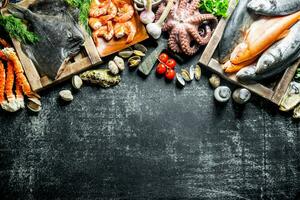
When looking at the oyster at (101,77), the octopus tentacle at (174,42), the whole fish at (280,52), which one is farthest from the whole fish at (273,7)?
the oyster at (101,77)

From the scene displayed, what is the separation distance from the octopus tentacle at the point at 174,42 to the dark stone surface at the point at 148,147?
310 millimetres

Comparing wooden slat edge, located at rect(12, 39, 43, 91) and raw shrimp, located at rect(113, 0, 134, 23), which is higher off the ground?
raw shrimp, located at rect(113, 0, 134, 23)

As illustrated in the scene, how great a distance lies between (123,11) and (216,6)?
78 centimetres

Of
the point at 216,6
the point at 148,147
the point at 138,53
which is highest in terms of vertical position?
the point at 216,6

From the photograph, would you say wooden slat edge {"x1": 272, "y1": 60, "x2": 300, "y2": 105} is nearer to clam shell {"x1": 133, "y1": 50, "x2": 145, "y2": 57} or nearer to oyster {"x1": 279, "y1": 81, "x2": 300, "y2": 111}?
oyster {"x1": 279, "y1": 81, "x2": 300, "y2": 111}

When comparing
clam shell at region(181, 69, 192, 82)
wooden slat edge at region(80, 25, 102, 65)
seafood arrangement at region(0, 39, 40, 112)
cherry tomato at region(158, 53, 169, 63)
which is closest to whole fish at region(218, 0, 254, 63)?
clam shell at region(181, 69, 192, 82)

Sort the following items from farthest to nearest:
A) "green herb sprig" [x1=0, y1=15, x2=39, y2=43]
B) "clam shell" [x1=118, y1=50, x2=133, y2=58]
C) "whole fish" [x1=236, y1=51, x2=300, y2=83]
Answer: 1. "clam shell" [x1=118, y1=50, x2=133, y2=58]
2. "whole fish" [x1=236, y1=51, x2=300, y2=83]
3. "green herb sprig" [x1=0, y1=15, x2=39, y2=43]

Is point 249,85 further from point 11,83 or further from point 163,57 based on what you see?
point 11,83

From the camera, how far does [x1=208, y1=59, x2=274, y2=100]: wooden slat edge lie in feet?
12.0

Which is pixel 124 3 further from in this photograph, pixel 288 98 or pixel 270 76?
pixel 288 98

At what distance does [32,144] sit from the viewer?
144 inches

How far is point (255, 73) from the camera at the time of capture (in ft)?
11.7

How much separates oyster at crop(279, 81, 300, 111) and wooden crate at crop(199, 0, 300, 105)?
0.09 meters

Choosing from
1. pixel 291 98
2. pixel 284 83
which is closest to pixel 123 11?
pixel 284 83
